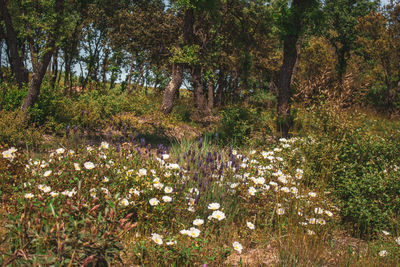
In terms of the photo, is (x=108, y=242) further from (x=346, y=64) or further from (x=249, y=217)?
(x=346, y=64)

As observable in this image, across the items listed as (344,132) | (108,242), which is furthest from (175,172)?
(344,132)

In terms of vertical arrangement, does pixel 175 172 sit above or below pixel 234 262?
above

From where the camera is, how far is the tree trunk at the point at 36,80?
23.8 ft

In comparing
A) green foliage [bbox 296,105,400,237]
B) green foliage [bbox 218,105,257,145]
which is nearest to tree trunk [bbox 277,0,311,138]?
green foliage [bbox 218,105,257,145]

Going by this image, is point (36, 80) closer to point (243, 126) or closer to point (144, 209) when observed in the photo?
point (243, 126)

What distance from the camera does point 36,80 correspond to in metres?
7.52

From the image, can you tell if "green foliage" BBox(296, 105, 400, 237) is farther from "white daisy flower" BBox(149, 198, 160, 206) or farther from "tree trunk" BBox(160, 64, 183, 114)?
"tree trunk" BBox(160, 64, 183, 114)

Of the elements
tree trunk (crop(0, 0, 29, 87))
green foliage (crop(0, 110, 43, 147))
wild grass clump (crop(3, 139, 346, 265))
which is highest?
tree trunk (crop(0, 0, 29, 87))

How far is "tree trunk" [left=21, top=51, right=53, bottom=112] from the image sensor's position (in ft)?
23.8

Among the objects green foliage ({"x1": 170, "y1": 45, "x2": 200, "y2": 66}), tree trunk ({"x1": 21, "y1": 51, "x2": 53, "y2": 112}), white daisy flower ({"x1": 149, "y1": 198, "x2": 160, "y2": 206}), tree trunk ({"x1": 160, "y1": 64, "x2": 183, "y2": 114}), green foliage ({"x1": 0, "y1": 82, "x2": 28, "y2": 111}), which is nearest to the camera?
white daisy flower ({"x1": 149, "y1": 198, "x2": 160, "y2": 206})

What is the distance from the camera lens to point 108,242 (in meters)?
2.06

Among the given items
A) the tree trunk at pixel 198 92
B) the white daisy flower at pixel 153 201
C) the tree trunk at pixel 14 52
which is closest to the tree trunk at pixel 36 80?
the tree trunk at pixel 14 52

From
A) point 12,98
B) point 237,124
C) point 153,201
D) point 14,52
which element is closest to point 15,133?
point 12,98

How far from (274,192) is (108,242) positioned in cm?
232
